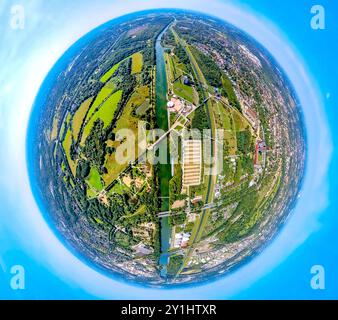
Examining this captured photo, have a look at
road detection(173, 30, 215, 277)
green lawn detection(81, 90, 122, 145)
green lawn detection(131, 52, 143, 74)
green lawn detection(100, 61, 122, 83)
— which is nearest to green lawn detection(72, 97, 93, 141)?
green lawn detection(81, 90, 122, 145)

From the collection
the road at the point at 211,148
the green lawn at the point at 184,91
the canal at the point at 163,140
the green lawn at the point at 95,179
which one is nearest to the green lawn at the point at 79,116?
the green lawn at the point at 95,179

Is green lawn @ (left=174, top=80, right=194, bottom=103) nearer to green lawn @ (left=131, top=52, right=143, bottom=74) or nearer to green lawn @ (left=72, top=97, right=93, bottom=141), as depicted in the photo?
green lawn @ (left=131, top=52, right=143, bottom=74)

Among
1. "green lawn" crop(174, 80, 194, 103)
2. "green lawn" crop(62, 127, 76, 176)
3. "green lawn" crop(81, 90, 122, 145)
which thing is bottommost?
"green lawn" crop(62, 127, 76, 176)

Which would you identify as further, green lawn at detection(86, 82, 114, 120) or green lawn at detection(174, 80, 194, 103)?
green lawn at detection(86, 82, 114, 120)

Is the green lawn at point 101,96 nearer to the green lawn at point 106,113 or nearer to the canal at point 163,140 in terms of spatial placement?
the green lawn at point 106,113

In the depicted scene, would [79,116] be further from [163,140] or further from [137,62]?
[163,140]

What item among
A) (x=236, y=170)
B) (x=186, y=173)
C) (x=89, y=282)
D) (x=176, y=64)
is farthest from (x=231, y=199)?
(x=89, y=282)

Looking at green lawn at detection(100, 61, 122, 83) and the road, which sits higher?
green lawn at detection(100, 61, 122, 83)
